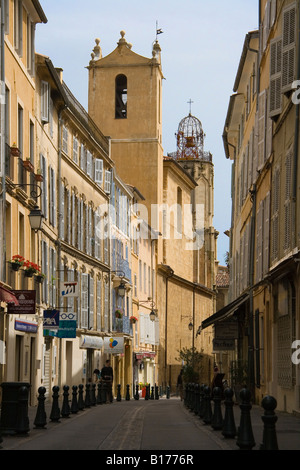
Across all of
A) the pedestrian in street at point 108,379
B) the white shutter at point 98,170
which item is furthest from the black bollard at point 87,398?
the white shutter at point 98,170

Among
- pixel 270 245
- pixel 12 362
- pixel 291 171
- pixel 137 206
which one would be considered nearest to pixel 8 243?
pixel 12 362

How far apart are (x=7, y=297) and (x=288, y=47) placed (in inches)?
321

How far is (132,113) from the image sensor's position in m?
67.1

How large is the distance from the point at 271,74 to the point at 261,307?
23.6 feet

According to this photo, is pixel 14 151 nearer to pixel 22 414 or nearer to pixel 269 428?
pixel 22 414

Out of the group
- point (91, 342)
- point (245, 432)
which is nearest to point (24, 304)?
point (245, 432)

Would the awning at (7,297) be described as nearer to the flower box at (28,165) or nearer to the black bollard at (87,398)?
the flower box at (28,165)

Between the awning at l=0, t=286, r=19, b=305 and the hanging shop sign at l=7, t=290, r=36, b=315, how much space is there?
1.20 ft

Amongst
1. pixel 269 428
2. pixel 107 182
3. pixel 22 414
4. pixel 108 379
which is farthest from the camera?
pixel 107 182

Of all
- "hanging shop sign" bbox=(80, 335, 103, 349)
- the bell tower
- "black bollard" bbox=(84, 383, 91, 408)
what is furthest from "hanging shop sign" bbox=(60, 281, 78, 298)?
the bell tower

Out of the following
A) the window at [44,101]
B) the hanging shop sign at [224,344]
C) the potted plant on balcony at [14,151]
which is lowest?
the hanging shop sign at [224,344]

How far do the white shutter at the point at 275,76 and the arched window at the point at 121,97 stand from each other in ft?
144

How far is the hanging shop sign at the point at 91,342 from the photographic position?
41969 millimetres

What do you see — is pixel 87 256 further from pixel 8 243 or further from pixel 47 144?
pixel 8 243
